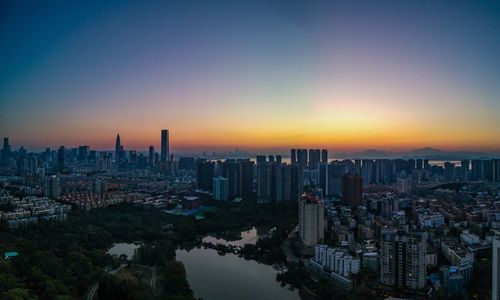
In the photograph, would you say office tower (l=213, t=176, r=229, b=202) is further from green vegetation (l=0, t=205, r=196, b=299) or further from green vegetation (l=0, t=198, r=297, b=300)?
green vegetation (l=0, t=205, r=196, b=299)

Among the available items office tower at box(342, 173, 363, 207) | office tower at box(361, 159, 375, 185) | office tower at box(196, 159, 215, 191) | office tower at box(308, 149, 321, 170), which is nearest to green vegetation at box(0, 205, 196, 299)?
office tower at box(342, 173, 363, 207)

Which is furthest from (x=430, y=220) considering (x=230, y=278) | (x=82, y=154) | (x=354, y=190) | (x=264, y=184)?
(x=82, y=154)

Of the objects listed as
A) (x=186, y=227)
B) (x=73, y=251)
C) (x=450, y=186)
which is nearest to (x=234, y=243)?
(x=186, y=227)

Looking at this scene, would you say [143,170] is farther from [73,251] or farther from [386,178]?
[73,251]

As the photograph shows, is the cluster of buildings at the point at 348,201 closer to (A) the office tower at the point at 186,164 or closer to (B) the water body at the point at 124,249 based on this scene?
(A) the office tower at the point at 186,164

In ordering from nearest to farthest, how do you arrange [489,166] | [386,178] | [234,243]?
[234,243], [489,166], [386,178]

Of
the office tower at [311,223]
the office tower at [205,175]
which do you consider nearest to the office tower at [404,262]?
the office tower at [311,223]
